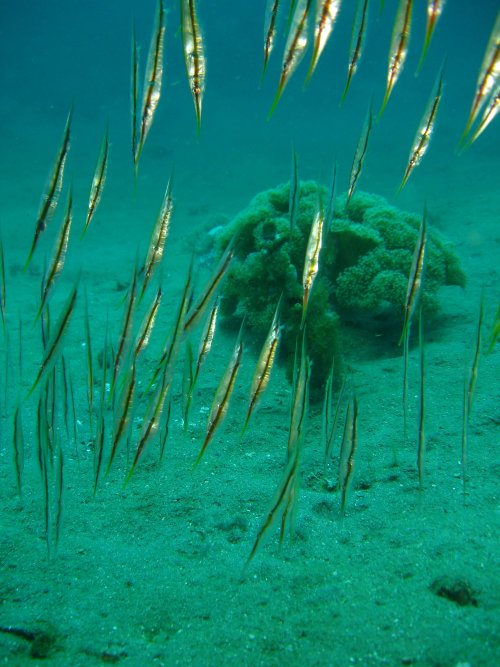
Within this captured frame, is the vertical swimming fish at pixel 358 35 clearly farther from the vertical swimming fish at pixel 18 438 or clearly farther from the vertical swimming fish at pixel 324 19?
the vertical swimming fish at pixel 18 438

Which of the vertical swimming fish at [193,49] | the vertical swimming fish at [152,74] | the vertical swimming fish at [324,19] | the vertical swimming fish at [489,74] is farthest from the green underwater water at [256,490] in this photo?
the vertical swimming fish at [324,19]

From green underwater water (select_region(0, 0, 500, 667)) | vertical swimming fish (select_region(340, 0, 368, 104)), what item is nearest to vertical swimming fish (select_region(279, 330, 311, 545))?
green underwater water (select_region(0, 0, 500, 667))

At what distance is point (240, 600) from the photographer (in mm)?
2723

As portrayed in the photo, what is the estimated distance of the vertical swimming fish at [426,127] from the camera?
223cm

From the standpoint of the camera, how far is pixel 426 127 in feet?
7.48

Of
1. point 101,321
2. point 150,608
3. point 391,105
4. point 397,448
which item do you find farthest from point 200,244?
point 391,105

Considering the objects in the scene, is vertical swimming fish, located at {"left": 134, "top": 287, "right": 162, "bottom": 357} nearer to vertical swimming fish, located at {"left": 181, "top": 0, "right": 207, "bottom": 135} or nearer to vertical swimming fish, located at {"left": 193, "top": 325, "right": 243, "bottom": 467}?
vertical swimming fish, located at {"left": 193, "top": 325, "right": 243, "bottom": 467}

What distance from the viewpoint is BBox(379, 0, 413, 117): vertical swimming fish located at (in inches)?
71.0

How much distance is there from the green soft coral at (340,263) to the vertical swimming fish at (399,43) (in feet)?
11.8

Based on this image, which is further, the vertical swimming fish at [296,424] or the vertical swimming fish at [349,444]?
the vertical swimming fish at [349,444]

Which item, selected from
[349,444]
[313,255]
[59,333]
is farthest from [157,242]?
[349,444]

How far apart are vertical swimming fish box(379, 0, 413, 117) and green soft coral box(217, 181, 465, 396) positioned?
3586 millimetres

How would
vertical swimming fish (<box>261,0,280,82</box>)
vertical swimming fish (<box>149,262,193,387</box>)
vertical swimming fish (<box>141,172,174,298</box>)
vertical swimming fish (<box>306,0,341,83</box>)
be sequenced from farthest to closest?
vertical swimming fish (<box>141,172,174,298</box>)
vertical swimming fish (<box>149,262,193,387</box>)
vertical swimming fish (<box>261,0,280,82</box>)
vertical swimming fish (<box>306,0,341,83</box>)

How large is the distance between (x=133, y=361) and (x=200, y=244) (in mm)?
11714
